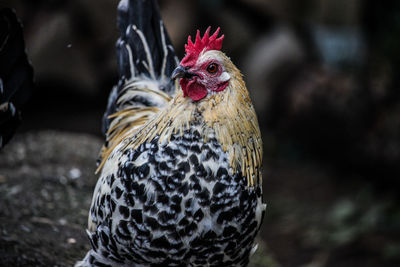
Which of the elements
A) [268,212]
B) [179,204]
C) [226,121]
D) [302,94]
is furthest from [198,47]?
[302,94]

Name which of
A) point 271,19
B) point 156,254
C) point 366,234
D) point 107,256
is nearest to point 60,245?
point 107,256

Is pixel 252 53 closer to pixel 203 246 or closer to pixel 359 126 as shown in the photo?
pixel 359 126

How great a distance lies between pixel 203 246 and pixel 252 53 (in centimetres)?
539

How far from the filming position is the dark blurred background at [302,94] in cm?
542

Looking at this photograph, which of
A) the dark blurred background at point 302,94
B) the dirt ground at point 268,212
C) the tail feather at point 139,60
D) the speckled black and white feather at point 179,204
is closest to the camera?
the speckled black and white feather at point 179,204

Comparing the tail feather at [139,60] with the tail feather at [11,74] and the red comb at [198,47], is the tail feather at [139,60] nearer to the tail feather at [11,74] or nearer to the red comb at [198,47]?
the tail feather at [11,74]

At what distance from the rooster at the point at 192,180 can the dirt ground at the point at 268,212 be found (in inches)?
36.1

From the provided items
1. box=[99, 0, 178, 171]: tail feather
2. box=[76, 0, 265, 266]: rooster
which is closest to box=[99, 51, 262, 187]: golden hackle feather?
box=[76, 0, 265, 266]: rooster

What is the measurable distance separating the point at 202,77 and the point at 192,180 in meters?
0.45

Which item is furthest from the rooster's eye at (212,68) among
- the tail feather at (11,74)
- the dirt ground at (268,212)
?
the dirt ground at (268,212)

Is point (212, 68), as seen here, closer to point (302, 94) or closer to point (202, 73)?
point (202, 73)

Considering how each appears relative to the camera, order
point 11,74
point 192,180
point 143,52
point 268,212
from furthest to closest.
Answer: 1. point 268,212
2. point 143,52
3. point 11,74
4. point 192,180

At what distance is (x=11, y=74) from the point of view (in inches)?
104

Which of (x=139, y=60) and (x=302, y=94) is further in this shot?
(x=302, y=94)
